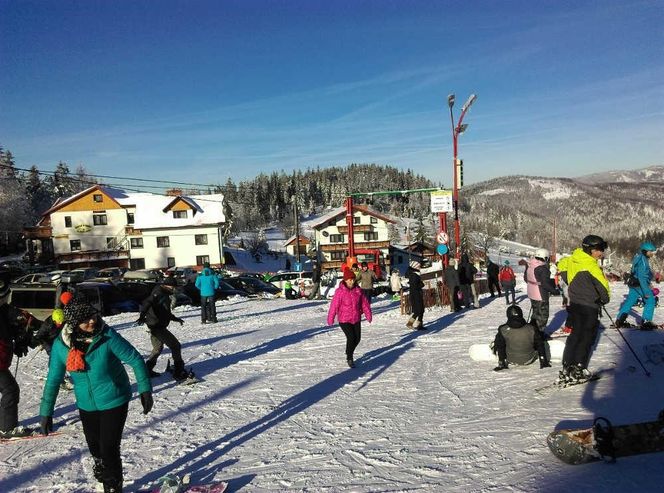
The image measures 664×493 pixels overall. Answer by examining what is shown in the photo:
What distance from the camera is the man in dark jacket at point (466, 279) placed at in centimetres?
1582

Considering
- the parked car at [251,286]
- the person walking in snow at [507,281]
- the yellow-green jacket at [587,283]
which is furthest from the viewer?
the parked car at [251,286]

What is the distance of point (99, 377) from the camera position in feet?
12.7

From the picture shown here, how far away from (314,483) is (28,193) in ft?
298

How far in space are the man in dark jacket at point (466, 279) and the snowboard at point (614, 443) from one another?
37.9 feet

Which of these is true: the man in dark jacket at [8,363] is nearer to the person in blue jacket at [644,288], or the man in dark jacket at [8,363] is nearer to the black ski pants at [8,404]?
the black ski pants at [8,404]

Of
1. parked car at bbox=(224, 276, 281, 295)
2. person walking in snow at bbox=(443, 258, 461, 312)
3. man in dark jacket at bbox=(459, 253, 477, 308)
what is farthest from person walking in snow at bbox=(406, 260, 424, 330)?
parked car at bbox=(224, 276, 281, 295)

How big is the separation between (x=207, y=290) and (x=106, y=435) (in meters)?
11.1

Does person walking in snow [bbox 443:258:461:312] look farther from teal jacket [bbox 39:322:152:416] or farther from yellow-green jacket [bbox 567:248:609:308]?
teal jacket [bbox 39:322:152:416]

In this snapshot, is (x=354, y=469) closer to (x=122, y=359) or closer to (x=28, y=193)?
(x=122, y=359)

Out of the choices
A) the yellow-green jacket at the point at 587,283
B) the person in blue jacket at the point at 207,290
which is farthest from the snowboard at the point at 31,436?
the person in blue jacket at the point at 207,290

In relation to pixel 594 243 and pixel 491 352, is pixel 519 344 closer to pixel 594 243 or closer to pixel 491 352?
pixel 491 352

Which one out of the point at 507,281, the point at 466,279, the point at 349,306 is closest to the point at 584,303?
the point at 349,306

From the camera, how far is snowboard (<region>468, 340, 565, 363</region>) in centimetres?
777

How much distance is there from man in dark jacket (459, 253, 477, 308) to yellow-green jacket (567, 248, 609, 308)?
9451mm
